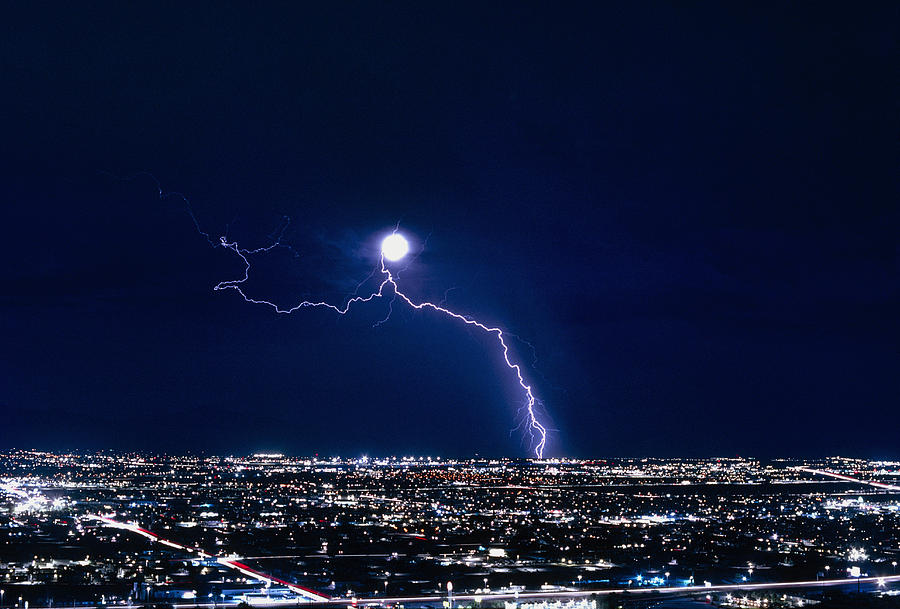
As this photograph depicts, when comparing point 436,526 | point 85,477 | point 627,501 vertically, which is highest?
point 85,477

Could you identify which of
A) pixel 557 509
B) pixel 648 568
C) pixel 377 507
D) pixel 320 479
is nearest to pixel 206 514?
pixel 377 507

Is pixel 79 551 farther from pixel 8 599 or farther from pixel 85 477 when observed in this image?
pixel 85 477

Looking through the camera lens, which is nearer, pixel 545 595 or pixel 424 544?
pixel 545 595

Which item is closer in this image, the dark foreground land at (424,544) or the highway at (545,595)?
the highway at (545,595)

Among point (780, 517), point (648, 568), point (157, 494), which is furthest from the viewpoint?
point (157, 494)

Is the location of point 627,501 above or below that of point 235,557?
above

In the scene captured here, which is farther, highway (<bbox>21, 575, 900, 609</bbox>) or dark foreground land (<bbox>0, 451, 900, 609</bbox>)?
dark foreground land (<bbox>0, 451, 900, 609</bbox>)

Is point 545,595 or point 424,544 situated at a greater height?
point 424,544

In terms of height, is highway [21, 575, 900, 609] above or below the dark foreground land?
below

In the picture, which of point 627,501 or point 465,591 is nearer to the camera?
point 465,591

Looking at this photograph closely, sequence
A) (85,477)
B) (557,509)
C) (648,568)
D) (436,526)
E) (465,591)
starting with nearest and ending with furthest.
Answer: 1. (465,591)
2. (648,568)
3. (436,526)
4. (557,509)
5. (85,477)

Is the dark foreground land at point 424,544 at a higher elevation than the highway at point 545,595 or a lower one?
higher
